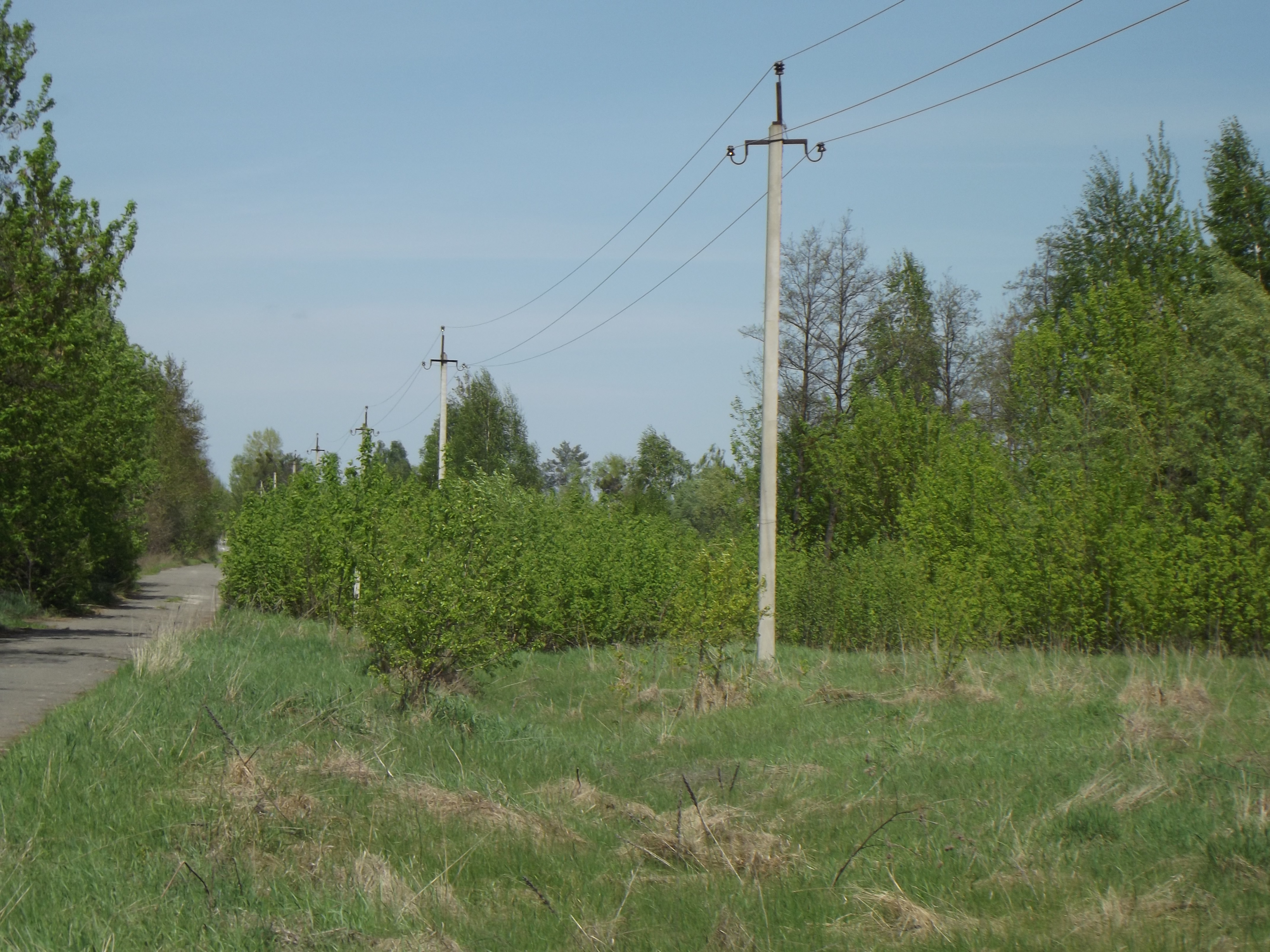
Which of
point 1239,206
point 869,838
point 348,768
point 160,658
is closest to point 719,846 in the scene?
point 869,838

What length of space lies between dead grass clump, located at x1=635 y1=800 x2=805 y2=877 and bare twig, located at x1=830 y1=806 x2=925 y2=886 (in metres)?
0.33

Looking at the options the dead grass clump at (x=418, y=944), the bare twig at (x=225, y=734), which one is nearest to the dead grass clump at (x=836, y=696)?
the bare twig at (x=225, y=734)

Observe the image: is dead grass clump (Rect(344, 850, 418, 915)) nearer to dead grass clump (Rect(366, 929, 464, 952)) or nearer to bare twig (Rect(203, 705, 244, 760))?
dead grass clump (Rect(366, 929, 464, 952))

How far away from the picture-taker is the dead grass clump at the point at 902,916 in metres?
5.33

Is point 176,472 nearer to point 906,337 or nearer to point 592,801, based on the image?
point 906,337

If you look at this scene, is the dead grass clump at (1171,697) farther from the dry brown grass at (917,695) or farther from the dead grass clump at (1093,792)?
the dead grass clump at (1093,792)

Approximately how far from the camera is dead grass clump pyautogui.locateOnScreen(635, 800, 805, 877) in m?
6.52

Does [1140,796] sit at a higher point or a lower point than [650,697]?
higher

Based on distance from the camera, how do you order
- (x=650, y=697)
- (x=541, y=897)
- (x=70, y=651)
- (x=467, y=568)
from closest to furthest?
(x=541, y=897) < (x=467, y=568) < (x=650, y=697) < (x=70, y=651)

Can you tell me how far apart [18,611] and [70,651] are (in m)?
7.73

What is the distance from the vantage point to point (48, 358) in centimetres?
1672

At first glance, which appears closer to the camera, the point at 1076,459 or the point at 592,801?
the point at 592,801

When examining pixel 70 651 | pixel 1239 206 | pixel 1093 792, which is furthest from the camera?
pixel 1239 206

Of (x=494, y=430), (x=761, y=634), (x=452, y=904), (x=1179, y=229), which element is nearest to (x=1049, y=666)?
(x=761, y=634)
